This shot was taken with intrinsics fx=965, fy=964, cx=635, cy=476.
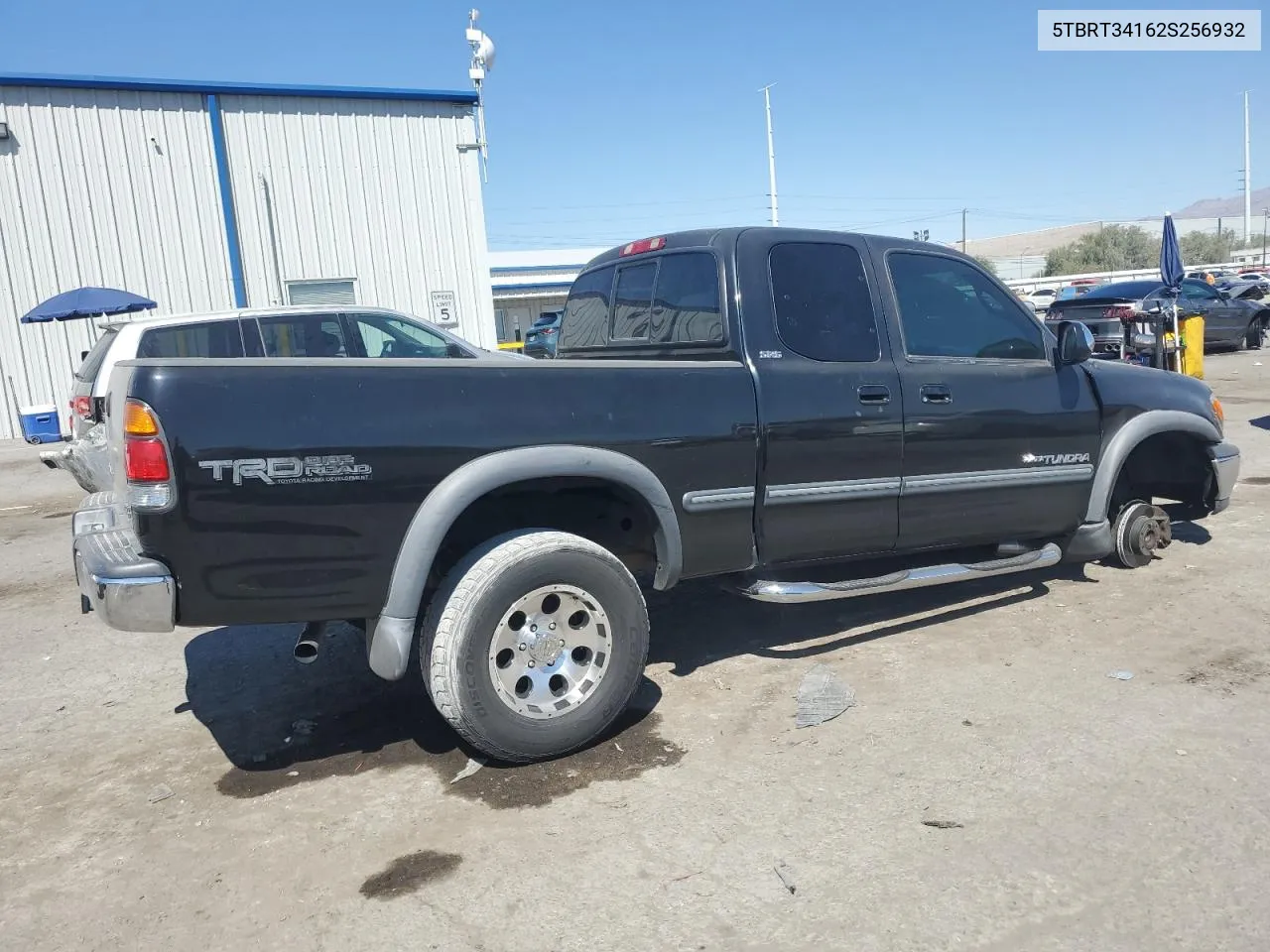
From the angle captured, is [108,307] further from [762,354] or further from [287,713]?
[762,354]

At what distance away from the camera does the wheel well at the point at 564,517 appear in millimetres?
3764

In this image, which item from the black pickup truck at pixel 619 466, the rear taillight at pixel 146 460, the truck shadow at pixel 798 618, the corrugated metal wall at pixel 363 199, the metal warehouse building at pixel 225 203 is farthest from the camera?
the corrugated metal wall at pixel 363 199

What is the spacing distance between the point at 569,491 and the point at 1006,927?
2.22 metres

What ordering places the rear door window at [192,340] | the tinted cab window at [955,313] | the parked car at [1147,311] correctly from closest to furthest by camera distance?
the tinted cab window at [955,313] < the rear door window at [192,340] < the parked car at [1147,311]

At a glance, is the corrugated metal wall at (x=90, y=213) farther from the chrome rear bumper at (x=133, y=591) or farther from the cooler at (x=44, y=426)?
the chrome rear bumper at (x=133, y=591)

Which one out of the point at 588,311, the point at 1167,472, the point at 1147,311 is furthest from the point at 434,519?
the point at 1147,311

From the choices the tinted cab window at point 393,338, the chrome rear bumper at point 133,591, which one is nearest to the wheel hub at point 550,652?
the chrome rear bumper at point 133,591

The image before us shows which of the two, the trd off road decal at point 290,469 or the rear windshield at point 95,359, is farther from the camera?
the rear windshield at point 95,359

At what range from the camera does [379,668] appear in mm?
3381

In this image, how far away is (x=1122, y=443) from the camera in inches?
202

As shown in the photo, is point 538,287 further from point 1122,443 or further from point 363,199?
point 1122,443

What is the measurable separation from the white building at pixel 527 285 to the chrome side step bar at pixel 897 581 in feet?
128

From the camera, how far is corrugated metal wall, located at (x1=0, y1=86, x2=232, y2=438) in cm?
1548

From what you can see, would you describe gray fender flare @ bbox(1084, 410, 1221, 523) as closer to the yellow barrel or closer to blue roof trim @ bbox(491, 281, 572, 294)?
the yellow barrel
